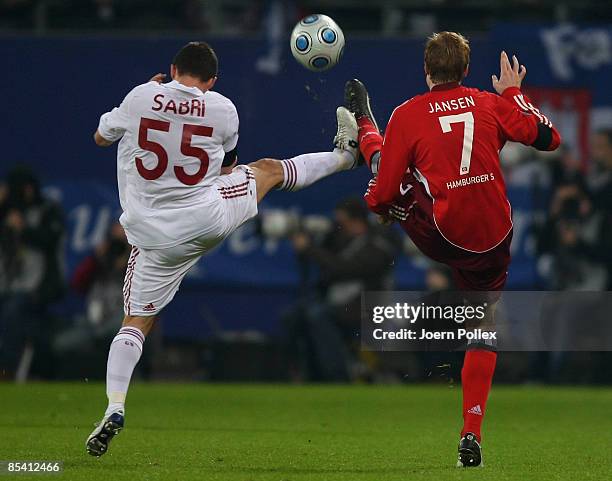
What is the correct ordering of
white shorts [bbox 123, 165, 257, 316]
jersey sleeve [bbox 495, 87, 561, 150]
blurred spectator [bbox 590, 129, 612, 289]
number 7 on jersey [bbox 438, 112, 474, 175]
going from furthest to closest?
1. blurred spectator [bbox 590, 129, 612, 289]
2. white shorts [bbox 123, 165, 257, 316]
3. jersey sleeve [bbox 495, 87, 561, 150]
4. number 7 on jersey [bbox 438, 112, 474, 175]

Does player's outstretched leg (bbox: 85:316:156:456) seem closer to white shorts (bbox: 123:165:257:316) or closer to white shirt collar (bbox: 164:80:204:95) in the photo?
white shorts (bbox: 123:165:257:316)

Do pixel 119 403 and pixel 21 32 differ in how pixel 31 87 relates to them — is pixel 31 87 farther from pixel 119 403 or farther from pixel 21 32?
pixel 119 403

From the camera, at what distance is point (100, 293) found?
15.4 m

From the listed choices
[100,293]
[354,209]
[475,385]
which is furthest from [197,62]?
[100,293]

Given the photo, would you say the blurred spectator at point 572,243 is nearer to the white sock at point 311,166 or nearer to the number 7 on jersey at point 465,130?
the white sock at point 311,166

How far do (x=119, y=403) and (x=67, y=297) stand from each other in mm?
8542

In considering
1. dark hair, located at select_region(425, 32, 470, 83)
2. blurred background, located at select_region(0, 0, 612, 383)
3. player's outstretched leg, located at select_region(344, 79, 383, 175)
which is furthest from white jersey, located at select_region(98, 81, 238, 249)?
blurred background, located at select_region(0, 0, 612, 383)

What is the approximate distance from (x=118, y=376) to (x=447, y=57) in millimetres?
2735

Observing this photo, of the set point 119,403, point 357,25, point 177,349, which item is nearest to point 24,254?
point 177,349

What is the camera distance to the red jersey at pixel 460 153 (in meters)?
7.98

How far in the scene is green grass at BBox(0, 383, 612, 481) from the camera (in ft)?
25.2

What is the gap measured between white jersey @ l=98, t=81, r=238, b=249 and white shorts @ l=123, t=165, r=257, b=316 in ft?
0.23

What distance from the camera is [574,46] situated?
1628 centimetres

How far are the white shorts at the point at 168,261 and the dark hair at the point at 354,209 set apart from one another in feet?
20.1
